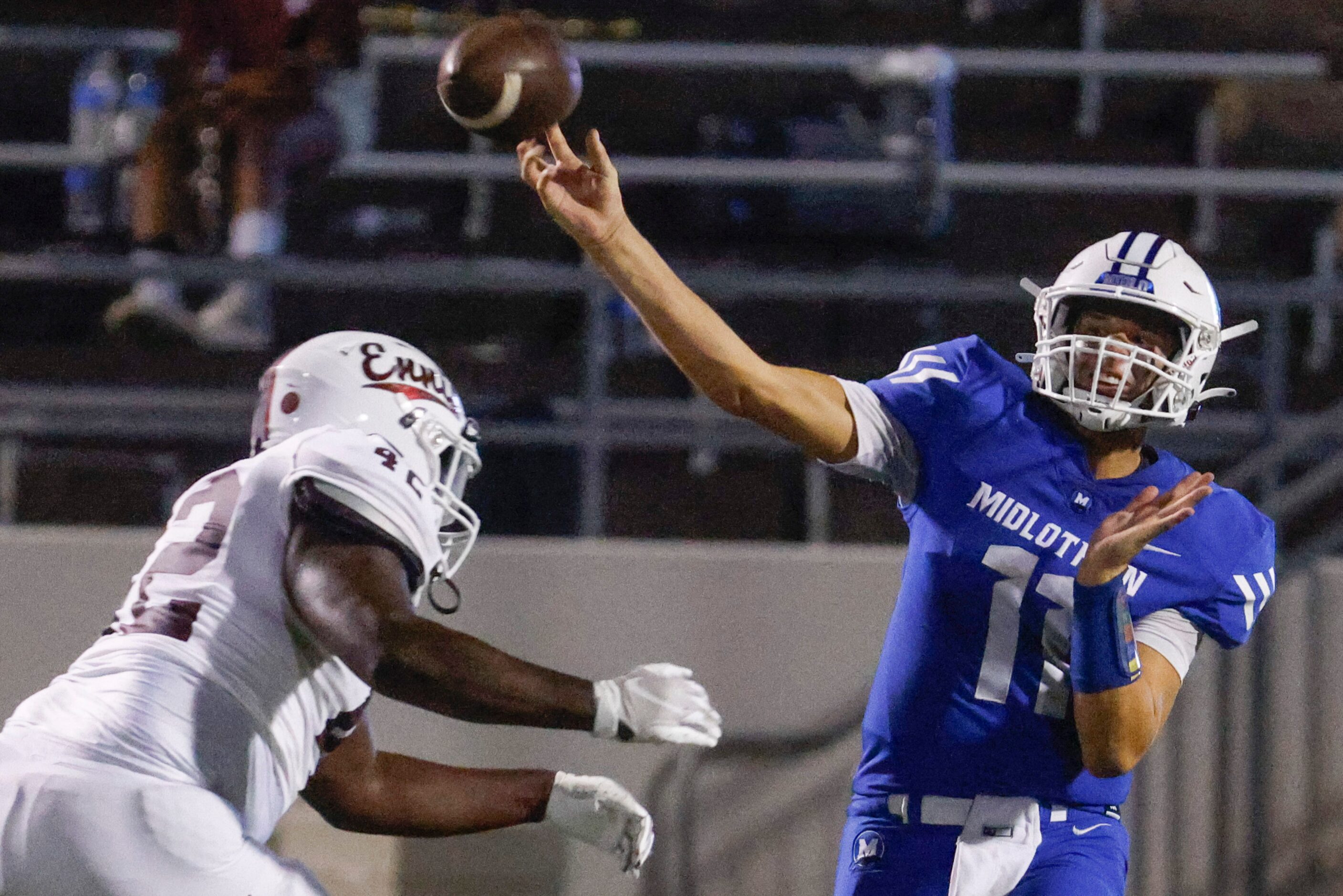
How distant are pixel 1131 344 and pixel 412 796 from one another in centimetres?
150

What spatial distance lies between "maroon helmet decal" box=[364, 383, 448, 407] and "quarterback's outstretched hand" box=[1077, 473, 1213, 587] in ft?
3.62

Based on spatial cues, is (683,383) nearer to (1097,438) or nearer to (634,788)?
(634,788)

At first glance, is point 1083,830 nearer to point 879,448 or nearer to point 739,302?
point 879,448

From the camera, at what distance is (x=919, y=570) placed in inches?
110

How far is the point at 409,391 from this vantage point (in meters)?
2.71

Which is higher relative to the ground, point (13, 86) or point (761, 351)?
point (13, 86)

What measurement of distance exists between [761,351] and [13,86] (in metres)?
3.36

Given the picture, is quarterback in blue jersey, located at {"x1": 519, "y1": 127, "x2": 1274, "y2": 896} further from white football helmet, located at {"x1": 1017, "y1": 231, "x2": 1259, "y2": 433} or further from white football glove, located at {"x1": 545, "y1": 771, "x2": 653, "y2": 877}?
white football glove, located at {"x1": 545, "y1": 771, "x2": 653, "y2": 877}

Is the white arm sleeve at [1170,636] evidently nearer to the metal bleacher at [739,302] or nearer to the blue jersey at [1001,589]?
the blue jersey at [1001,589]

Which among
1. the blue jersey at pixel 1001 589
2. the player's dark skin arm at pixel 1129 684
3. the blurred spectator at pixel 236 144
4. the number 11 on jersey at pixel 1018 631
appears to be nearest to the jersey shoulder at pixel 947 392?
the blue jersey at pixel 1001 589

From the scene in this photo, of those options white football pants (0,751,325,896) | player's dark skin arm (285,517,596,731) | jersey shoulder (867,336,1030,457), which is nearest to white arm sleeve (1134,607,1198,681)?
jersey shoulder (867,336,1030,457)

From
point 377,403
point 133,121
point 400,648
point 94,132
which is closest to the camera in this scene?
point 400,648

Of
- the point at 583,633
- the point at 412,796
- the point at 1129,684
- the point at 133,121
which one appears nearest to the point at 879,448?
the point at 1129,684

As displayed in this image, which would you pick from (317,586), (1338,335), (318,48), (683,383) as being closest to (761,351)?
(683,383)
